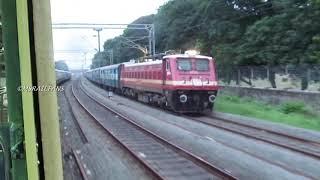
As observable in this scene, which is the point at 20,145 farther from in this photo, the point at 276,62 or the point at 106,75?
the point at 106,75

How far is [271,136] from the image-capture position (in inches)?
598

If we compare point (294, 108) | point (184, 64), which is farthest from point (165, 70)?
point (294, 108)

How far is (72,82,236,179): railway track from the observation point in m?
9.86

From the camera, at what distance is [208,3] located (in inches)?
1539

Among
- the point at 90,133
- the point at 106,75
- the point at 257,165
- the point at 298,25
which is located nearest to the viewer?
the point at 257,165

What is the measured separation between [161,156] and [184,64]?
11.2 meters

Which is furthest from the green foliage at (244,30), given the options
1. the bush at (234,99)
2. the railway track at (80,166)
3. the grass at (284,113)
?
the railway track at (80,166)

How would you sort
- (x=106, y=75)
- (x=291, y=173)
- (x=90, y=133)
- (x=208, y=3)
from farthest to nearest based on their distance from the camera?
(x=106, y=75), (x=208, y=3), (x=90, y=133), (x=291, y=173)

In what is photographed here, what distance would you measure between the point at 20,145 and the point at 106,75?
157ft

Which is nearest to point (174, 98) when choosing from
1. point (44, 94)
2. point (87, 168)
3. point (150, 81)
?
point (150, 81)

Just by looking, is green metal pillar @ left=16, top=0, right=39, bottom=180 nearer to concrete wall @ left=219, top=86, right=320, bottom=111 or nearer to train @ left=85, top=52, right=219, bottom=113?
train @ left=85, top=52, right=219, bottom=113

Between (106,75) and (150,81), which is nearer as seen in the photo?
(150,81)

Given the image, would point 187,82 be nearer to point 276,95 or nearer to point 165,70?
point 165,70

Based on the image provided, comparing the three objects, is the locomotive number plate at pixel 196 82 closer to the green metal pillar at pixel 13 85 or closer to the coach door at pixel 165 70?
the coach door at pixel 165 70
